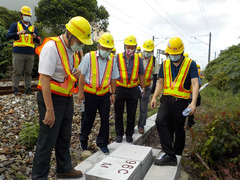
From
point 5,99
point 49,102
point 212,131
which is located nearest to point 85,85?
point 49,102

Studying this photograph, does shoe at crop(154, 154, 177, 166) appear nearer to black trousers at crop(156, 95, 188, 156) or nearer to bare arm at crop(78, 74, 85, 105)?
black trousers at crop(156, 95, 188, 156)

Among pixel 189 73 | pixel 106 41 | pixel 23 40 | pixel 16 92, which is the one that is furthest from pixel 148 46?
pixel 16 92

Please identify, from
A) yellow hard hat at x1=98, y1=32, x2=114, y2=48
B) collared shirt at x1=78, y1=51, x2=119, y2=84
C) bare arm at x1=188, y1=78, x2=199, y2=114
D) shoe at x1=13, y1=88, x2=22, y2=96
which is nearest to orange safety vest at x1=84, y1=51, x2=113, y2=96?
collared shirt at x1=78, y1=51, x2=119, y2=84

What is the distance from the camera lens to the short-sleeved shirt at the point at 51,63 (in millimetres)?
2412

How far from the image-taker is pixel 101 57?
12.6 ft

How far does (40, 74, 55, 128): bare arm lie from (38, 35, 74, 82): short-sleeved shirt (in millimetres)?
72

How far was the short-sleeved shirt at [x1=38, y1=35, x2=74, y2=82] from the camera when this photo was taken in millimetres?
2412

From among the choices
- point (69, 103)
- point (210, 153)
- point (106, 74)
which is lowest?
point (210, 153)

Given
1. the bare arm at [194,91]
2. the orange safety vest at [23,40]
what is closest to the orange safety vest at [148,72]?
the bare arm at [194,91]

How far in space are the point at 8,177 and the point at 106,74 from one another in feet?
7.11

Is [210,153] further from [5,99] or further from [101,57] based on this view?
[5,99]

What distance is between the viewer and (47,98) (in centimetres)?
243

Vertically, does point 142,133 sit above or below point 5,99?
below

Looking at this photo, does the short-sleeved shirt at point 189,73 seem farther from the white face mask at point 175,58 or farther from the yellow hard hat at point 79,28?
the yellow hard hat at point 79,28
